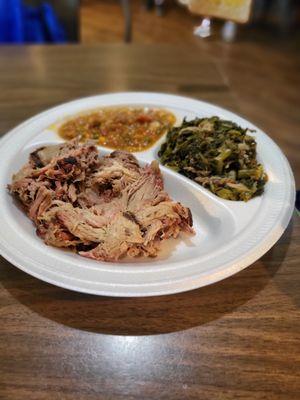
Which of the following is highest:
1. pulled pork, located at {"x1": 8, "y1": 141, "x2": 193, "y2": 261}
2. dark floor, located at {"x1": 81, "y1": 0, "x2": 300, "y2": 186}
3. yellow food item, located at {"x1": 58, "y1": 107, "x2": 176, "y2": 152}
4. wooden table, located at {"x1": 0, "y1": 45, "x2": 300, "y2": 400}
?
pulled pork, located at {"x1": 8, "y1": 141, "x2": 193, "y2": 261}

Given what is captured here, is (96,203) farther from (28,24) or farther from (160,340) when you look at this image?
(28,24)

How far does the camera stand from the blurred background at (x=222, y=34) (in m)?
3.04

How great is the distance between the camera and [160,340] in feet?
3.49

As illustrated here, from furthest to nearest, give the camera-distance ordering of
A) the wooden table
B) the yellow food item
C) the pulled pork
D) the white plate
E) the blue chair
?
1. the blue chair
2. the yellow food item
3. the pulled pork
4. the white plate
5. the wooden table

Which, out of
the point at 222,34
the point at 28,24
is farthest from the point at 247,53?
the point at 28,24

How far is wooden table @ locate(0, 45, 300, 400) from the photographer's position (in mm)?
958

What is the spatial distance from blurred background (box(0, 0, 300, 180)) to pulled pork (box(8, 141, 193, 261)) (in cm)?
56

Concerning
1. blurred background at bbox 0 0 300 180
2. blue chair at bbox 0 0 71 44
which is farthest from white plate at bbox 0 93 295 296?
blue chair at bbox 0 0 71 44

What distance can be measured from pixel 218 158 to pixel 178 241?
383 millimetres

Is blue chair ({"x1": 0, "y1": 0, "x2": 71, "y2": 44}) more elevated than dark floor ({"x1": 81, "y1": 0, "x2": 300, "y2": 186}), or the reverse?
blue chair ({"x1": 0, "y1": 0, "x2": 71, "y2": 44})

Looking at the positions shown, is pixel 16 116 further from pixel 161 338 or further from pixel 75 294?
pixel 161 338

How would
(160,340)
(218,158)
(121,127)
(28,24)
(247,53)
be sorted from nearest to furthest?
(160,340) < (218,158) < (121,127) < (28,24) < (247,53)

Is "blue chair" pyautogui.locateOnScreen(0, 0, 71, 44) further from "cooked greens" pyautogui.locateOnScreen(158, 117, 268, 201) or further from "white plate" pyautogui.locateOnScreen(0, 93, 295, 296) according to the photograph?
"cooked greens" pyautogui.locateOnScreen(158, 117, 268, 201)

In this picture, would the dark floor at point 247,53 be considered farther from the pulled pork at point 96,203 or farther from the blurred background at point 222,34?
the pulled pork at point 96,203
